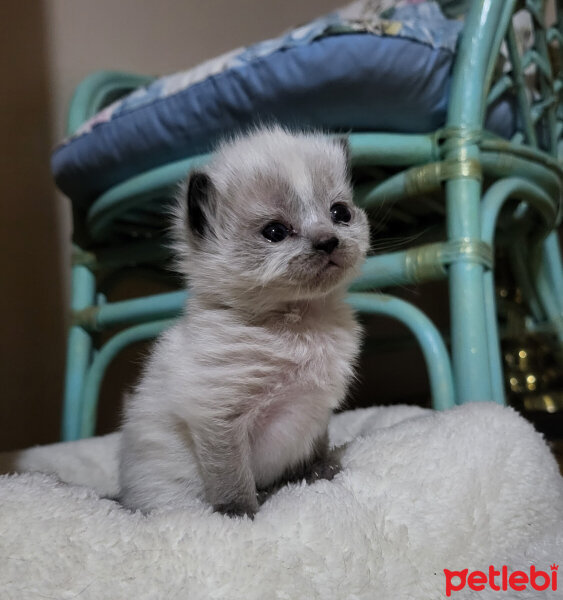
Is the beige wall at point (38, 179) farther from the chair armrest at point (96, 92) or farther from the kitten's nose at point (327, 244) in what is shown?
the kitten's nose at point (327, 244)

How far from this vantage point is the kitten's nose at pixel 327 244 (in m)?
0.57

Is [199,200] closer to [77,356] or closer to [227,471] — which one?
[227,471]

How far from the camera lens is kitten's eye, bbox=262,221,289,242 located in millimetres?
603

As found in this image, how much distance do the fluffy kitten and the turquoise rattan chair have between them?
0.56 ft

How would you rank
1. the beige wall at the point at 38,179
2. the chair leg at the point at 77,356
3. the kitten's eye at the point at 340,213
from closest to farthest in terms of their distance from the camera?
the kitten's eye at the point at 340,213 < the chair leg at the point at 77,356 < the beige wall at the point at 38,179

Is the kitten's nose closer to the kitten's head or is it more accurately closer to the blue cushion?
the kitten's head

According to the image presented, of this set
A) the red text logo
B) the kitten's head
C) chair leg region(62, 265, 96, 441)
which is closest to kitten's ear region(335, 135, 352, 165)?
the kitten's head

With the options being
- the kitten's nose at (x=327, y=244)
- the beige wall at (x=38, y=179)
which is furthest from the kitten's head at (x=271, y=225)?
the beige wall at (x=38, y=179)

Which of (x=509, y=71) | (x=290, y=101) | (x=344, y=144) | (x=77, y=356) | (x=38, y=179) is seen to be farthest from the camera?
(x=38, y=179)

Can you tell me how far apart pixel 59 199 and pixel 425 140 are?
0.93 metres

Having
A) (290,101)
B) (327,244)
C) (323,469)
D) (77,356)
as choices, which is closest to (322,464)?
(323,469)

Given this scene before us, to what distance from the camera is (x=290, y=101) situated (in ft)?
2.67

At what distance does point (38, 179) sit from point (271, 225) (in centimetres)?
95

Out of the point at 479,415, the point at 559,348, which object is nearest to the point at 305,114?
the point at 479,415
